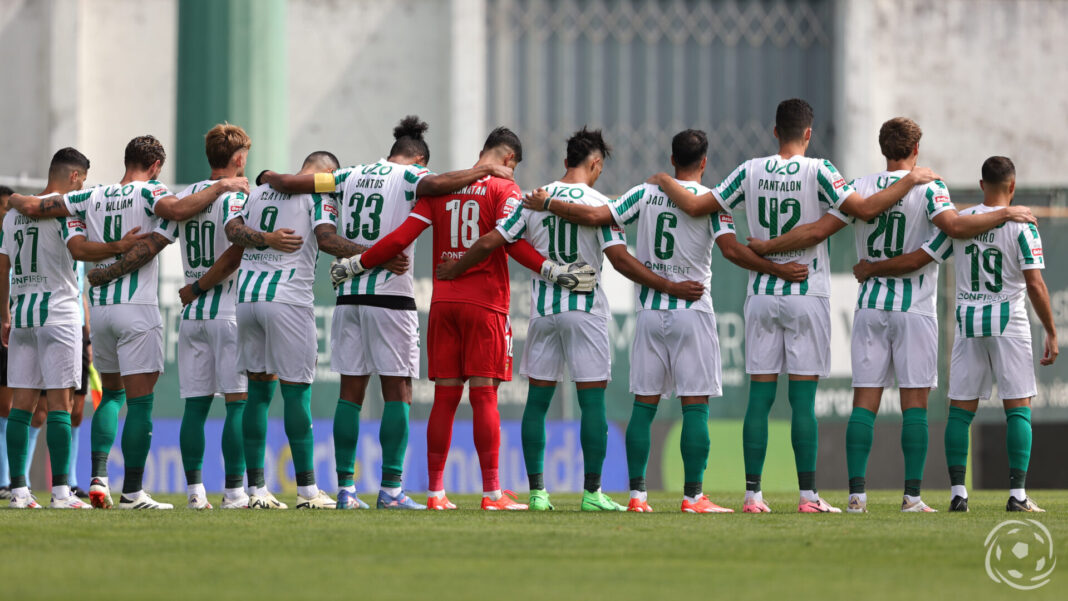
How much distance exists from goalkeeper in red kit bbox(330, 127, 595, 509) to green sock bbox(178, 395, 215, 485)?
111 centimetres

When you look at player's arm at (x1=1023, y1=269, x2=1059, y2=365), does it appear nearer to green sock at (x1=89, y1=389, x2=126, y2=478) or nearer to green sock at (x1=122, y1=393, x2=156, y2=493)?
green sock at (x1=122, y1=393, x2=156, y2=493)

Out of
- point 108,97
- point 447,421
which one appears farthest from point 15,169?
point 447,421

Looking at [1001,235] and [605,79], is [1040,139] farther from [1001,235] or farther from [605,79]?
[1001,235]

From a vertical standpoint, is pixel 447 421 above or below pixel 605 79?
below

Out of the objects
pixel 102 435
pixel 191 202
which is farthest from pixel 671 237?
pixel 102 435

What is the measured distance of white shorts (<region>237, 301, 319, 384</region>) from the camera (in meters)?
8.62

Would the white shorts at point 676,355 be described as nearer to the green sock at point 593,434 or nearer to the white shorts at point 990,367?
the green sock at point 593,434

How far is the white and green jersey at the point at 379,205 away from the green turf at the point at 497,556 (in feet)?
4.32

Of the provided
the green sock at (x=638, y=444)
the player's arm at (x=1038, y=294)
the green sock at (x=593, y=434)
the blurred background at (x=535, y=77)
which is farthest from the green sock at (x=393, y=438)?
the blurred background at (x=535, y=77)

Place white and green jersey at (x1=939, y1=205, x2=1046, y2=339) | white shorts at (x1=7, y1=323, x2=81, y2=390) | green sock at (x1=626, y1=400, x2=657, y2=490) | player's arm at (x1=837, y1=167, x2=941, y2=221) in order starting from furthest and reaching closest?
white shorts at (x1=7, y1=323, x2=81, y2=390), white and green jersey at (x1=939, y1=205, x2=1046, y2=339), green sock at (x1=626, y1=400, x2=657, y2=490), player's arm at (x1=837, y1=167, x2=941, y2=221)

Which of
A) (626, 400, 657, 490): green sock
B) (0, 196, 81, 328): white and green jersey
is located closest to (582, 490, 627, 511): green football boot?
(626, 400, 657, 490): green sock

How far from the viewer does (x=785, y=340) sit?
848 centimetres

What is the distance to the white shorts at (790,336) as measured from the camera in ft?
27.6

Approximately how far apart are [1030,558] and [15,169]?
15.0 metres
